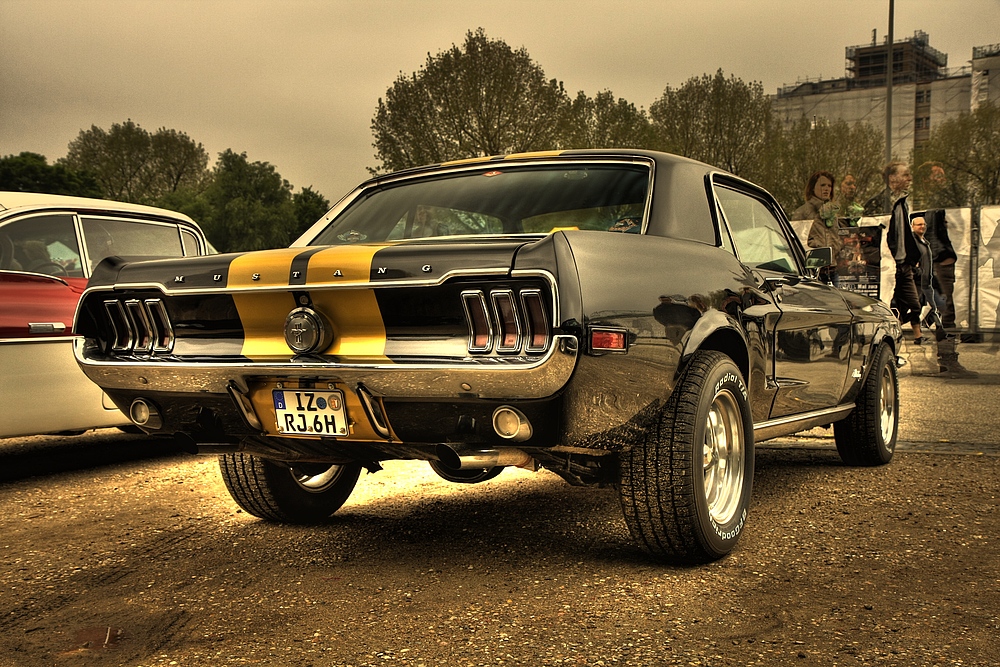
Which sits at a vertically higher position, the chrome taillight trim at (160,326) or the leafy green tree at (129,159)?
the leafy green tree at (129,159)

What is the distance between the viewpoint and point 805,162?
44750 mm

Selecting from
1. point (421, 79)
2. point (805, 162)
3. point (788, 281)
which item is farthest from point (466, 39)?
point (788, 281)

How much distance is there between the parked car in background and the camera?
5770 mm

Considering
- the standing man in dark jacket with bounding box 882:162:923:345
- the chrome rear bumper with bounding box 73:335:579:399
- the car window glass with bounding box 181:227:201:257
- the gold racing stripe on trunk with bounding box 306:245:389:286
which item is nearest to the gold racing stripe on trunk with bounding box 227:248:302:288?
the gold racing stripe on trunk with bounding box 306:245:389:286

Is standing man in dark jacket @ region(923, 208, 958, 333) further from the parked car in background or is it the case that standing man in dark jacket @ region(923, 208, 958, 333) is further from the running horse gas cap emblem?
the running horse gas cap emblem

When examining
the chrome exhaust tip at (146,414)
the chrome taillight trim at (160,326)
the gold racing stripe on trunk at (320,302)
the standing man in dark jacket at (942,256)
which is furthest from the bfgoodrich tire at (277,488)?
the standing man in dark jacket at (942,256)

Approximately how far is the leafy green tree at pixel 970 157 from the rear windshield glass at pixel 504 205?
4120 cm

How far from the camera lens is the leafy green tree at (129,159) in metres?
67.1

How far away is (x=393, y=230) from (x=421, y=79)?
111ft

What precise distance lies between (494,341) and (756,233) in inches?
85.5

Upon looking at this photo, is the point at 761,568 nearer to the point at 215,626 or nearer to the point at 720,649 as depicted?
the point at 720,649

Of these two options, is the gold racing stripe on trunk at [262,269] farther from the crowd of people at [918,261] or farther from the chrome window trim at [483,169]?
the crowd of people at [918,261]

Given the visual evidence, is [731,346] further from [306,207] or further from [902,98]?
[902,98]

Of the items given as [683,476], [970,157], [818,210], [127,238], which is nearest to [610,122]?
[970,157]
